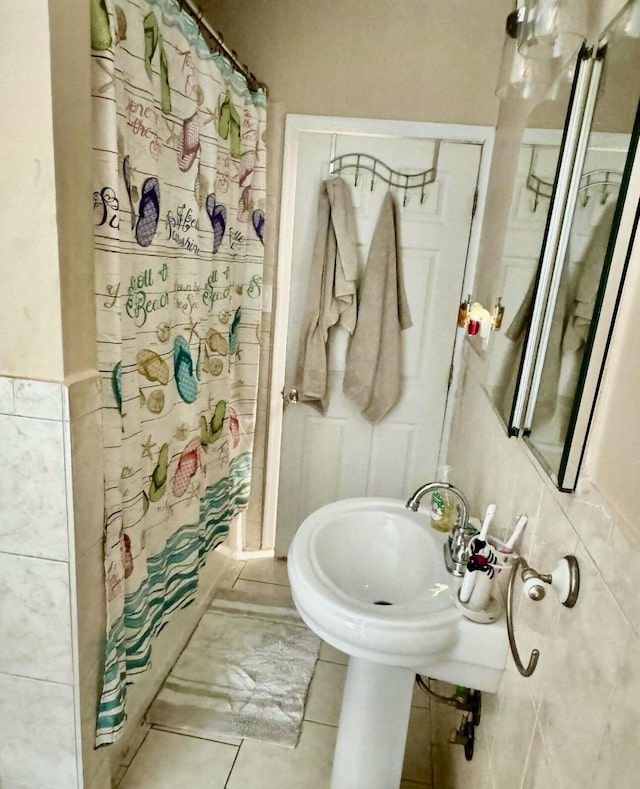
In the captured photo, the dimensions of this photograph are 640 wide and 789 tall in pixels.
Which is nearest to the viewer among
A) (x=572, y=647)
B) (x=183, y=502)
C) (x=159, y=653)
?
(x=572, y=647)

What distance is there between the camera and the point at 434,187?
2012mm

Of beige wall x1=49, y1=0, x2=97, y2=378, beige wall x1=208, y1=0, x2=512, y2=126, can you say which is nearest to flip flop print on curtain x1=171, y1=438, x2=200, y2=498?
beige wall x1=49, y1=0, x2=97, y2=378

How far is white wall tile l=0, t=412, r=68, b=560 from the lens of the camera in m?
1.02

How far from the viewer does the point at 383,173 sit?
2016mm

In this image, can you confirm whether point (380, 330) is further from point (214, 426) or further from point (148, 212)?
point (148, 212)

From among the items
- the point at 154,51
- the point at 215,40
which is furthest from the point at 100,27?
the point at 215,40

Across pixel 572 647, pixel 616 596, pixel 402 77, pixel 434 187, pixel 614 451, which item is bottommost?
pixel 572 647

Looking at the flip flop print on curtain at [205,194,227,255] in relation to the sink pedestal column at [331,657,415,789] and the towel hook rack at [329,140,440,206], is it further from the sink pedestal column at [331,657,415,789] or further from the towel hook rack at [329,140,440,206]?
the sink pedestal column at [331,657,415,789]

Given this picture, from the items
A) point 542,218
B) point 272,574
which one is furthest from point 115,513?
point 272,574

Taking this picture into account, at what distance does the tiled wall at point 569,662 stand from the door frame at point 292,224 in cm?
106

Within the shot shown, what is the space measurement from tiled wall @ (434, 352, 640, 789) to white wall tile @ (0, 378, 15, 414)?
3.43ft

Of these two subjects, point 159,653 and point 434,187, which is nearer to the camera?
point 159,653

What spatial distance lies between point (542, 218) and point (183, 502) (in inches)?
48.7

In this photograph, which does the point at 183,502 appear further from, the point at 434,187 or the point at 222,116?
the point at 434,187
